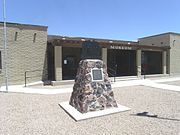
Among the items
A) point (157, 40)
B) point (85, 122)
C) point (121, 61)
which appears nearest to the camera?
point (85, 122)

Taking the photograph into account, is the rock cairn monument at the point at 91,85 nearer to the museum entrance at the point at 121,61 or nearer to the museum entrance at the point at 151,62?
the museum entrance at the point at 121,61

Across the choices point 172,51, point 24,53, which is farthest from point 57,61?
point 172,51

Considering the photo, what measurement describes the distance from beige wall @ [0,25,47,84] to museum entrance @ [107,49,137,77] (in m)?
8.02

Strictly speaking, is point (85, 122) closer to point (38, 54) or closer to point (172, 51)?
point (38, 54)

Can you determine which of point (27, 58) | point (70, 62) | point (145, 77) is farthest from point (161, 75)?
point (27, 58)

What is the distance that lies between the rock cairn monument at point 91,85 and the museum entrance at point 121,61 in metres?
12.2

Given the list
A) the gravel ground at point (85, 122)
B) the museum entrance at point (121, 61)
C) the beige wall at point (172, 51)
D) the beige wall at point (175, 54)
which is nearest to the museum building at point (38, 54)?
the museum entrance at point (121, 61)

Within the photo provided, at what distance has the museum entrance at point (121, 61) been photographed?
63.7 feet

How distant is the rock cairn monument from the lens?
651cm

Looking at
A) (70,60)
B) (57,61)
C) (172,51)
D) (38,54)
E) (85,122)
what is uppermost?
(172,51)

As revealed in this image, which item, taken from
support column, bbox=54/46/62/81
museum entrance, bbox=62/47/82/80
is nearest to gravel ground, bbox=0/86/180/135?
support column, bbox=54/46/62/81

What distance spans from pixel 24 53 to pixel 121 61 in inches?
421

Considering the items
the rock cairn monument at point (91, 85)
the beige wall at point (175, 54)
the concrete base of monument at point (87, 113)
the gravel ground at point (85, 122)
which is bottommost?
the gravel ground at point (85, 122)

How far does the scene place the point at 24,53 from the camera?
1353 cm
